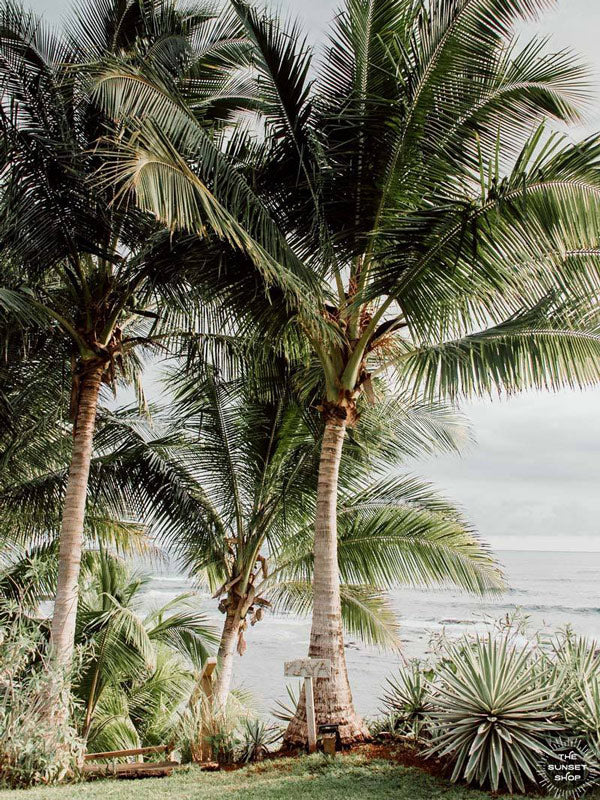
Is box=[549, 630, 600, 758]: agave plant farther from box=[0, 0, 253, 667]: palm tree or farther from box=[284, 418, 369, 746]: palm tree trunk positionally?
box=[0, 0, 253, 667]: palm tree

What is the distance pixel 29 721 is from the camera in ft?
19.8

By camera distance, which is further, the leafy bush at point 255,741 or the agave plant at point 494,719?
the leafy bush at point 255,741

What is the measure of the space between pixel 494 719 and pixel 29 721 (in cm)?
394

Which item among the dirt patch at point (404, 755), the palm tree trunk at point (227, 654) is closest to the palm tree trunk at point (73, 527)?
the palm tree trunk at point (227, 654)

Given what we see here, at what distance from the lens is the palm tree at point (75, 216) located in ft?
23.8

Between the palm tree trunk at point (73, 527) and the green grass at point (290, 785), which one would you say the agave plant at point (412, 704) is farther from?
the palm tree trunk at point (73, 527)

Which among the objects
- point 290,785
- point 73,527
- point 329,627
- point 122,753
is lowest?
point 122,753

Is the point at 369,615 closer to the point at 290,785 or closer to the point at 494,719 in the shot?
the point at 290,785

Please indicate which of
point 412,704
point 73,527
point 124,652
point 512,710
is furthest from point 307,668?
point 124,652

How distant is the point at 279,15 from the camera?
6.93 metres

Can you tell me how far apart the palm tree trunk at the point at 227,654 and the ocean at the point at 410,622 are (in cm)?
467

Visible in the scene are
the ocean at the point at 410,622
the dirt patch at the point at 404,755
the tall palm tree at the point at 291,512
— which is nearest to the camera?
the dirt patch at the point at 404,755

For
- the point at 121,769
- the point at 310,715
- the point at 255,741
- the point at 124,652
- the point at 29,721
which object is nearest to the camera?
the point at 29,721

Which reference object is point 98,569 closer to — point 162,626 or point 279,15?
point 162,626
